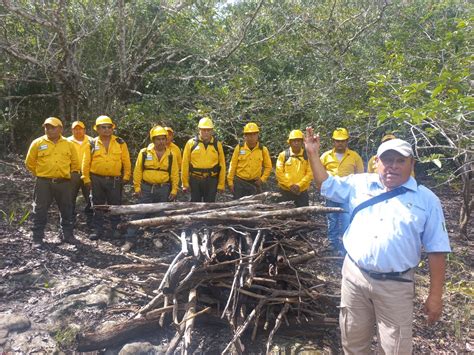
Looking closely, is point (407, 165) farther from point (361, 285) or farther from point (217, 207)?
point (217, 207)

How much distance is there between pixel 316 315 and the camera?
435cm

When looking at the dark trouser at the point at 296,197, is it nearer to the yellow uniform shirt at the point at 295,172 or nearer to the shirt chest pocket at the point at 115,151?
the yellow uniform shirt at the point at 295,172

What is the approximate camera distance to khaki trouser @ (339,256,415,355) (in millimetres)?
2943

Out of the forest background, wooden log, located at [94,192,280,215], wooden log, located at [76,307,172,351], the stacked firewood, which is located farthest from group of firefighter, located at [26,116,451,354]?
wooden log, located at [76,307,172,351]

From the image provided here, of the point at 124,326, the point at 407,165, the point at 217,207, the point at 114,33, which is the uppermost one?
the point at 114,33

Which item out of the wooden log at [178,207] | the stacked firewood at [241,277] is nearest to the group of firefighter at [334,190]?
the stacked firewood at [241,277]

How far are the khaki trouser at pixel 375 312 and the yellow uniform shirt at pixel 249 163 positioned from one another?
415 centimetres

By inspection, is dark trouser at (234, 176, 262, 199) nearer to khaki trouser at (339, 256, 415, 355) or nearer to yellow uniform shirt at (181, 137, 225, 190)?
yellow uniform shirt at (181, 137, 225, 190)

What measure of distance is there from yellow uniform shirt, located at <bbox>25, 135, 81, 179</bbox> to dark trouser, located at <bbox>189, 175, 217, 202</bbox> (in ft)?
6.84

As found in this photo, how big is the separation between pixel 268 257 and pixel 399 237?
6.03ft

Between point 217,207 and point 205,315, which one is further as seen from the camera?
point 217,207

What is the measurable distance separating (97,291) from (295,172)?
3.60 metres

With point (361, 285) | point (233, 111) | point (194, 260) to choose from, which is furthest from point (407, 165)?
point (233, 111)

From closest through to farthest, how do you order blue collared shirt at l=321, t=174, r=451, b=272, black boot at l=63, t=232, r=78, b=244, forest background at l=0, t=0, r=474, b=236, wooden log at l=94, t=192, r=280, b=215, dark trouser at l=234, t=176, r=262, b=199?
blue collared shirt at l=321, t=174, r=451, b=272 → wooden log at l=94, t=192, r=280, b=215 → black boot at l=63, t=232, r=78, b=244 → dark trouser at l=234, t=176, r=262, b=199 → forest background at l=0, t=0, r=474, b=236
